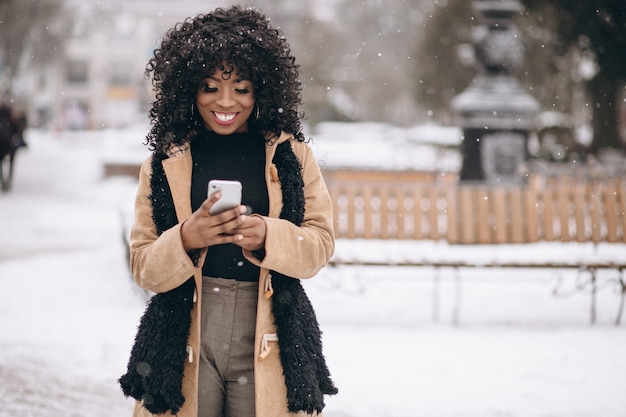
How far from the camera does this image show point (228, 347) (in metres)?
2.34

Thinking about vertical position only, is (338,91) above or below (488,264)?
above

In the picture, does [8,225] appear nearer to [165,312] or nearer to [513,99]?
[513,99]

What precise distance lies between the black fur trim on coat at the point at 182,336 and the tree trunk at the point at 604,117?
21.2 metres

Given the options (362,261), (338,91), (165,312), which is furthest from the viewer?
(338,91)

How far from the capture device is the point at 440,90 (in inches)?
1427

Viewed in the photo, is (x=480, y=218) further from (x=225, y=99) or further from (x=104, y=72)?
(x=104, y=72)

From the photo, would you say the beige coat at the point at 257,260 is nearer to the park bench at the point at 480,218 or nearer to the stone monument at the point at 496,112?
the park bench at the point at 480,218

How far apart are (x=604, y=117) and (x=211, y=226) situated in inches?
905

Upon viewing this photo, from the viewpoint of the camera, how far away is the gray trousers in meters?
2.34

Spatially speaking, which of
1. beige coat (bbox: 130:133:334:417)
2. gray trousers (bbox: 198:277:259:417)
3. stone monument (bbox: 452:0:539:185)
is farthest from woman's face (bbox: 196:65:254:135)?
stone monument (bbox: 452:0:539:185)

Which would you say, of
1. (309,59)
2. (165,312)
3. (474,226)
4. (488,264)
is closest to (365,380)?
(488,264)

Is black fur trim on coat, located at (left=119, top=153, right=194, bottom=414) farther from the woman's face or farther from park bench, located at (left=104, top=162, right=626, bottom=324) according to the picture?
park bench, located at (left=104, top=162, right=626, bottom=324)

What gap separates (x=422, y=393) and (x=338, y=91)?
4648 cm

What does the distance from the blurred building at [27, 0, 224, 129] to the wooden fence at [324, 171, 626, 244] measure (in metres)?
68.0
